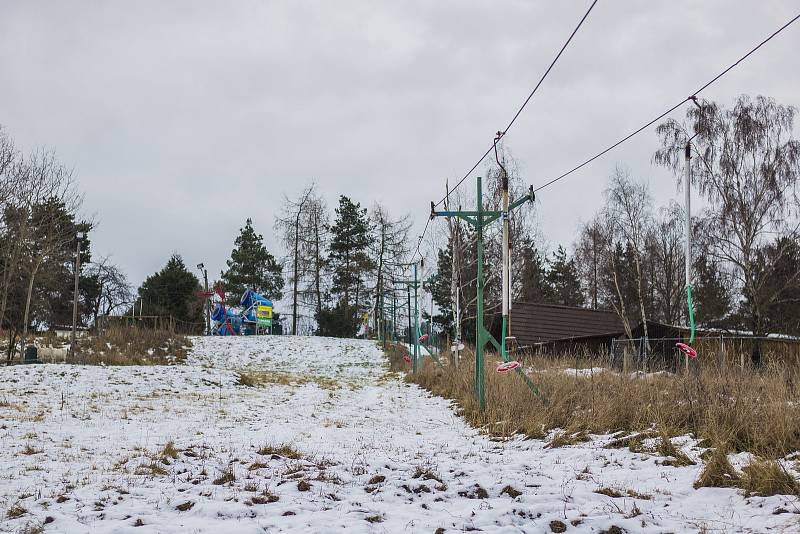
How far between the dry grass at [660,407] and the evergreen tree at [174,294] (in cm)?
3514

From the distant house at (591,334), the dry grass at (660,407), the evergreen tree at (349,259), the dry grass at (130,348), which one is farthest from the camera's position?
the evergreen tree at (349,259)

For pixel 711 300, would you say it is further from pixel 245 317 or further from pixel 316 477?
pixel 316 477

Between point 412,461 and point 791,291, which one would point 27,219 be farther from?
point 791,291

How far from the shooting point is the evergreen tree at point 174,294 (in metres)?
43.0

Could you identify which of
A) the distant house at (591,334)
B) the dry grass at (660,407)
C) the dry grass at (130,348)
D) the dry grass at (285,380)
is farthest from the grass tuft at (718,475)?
the dry grass at (130,348)

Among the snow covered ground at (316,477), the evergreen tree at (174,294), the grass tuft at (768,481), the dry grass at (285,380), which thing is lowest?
the snow covered ground at (316,477)

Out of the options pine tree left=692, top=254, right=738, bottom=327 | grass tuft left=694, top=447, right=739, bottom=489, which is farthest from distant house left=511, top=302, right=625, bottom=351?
grass tuft left=694, top=447, right=739, bottom=489

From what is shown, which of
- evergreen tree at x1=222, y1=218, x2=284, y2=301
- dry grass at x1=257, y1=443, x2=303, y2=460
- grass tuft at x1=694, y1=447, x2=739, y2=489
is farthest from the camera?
evergreen tree at x1=222, y1=218, x2=284, y2=301

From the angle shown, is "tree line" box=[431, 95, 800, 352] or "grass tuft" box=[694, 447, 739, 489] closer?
"grass tuft" box=[694, 447, 739, 489]

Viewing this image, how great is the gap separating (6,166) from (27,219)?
166cm

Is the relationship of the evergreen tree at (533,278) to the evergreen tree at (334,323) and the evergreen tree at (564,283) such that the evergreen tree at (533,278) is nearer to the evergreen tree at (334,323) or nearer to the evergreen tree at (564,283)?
the evergreen tree at (564,283)

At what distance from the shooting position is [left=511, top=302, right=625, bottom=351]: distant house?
28.9m

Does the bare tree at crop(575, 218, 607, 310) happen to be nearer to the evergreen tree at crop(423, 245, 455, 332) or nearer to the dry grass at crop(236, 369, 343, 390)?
the evergreen tree at crop(423, 245, 455, 332)

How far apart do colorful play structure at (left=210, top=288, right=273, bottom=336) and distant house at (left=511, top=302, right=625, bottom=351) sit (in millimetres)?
15489
